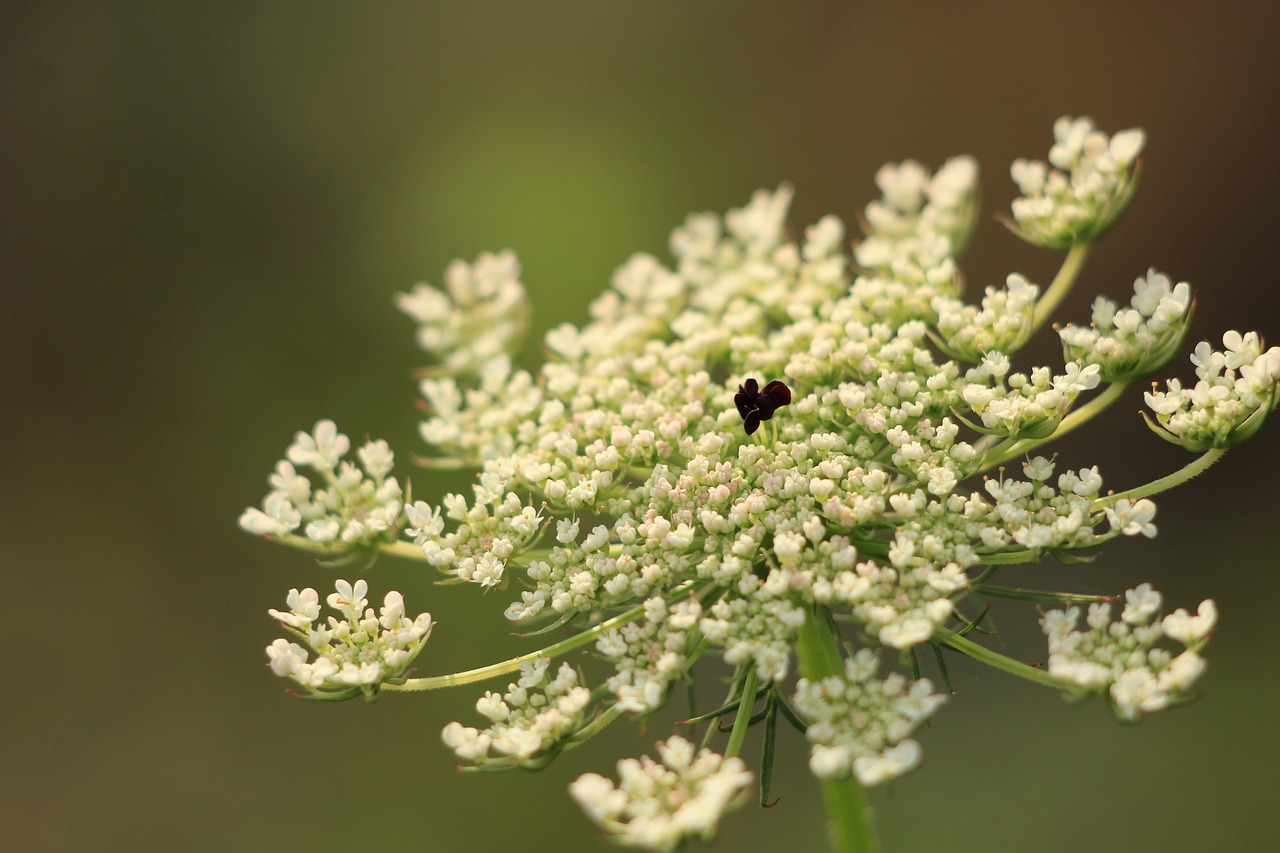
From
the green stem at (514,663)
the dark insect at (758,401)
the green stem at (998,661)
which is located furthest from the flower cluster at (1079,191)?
the green stem at (514,663)

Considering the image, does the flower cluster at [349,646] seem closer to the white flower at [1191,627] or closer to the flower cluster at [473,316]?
the flower cluster at [473,316]

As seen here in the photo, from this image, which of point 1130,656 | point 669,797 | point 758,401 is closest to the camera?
point 669,797

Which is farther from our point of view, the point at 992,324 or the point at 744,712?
the point at 992,324

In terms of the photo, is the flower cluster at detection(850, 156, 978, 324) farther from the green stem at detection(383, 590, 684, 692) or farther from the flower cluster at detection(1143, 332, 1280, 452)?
the green stem at detection(383, 590, 684, 692)

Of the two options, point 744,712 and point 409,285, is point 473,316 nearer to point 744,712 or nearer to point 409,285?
point 744,712

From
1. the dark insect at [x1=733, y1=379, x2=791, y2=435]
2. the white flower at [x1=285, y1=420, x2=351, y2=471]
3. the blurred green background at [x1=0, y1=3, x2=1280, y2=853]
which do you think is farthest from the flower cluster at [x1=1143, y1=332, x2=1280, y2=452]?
the blurred green background at [x1=0, y1=3, x2=1280, y2=853]

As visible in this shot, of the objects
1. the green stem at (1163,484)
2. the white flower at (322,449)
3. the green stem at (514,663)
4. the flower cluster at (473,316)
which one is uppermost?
the flower cluster at (473,316)

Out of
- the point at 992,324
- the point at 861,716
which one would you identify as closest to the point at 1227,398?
the point at 992,324
